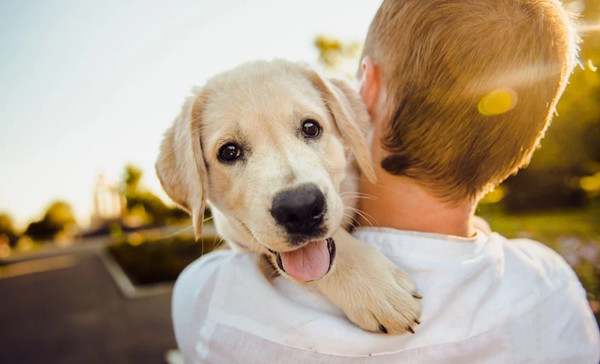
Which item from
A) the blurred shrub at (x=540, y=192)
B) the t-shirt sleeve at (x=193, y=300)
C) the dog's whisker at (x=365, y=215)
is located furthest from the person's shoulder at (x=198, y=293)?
the blurred shrub at (x=540, y=192)

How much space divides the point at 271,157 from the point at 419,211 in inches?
32.5

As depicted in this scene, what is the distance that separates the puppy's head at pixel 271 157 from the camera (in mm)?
2391

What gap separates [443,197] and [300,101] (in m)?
0.99

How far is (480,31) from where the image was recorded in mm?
2143

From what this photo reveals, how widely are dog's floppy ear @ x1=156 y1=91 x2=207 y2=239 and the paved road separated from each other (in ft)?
25.5

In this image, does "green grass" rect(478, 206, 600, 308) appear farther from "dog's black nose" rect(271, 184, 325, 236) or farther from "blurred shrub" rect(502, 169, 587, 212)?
"dog's black nose" rect(271, 184, 325, 236)

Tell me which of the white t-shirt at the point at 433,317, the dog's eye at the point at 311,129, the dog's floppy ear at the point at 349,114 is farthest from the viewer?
the dog's eye at the point at 311,129

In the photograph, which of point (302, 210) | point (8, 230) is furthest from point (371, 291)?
point (8, 230)

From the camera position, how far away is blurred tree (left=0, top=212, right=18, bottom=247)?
2168 inches

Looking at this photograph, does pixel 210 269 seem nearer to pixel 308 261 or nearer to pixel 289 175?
pixel 308 261

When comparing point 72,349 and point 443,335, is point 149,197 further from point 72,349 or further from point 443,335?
point 443,335

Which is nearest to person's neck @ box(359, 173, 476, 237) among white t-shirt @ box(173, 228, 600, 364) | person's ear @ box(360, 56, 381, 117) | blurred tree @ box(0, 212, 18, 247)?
white t-shirt @ box(173, 228, 600, 364)

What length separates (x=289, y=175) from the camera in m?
2.51

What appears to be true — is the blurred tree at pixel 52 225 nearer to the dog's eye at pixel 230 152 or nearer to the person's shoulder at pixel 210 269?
the dog's eye at pixel 230 152
